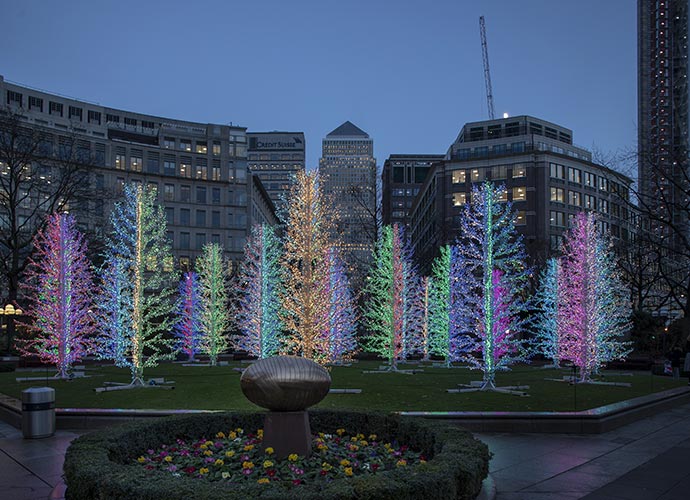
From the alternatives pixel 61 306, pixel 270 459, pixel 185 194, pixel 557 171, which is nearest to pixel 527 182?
pixel 557 171

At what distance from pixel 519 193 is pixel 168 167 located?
57.6m

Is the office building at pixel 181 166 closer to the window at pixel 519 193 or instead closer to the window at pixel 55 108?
the window at pixel 55 108

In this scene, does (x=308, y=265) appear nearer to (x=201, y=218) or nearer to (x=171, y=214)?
(x=171, y=214)

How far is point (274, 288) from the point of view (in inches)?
1388

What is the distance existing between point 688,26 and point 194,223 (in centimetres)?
13164

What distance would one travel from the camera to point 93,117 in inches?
4136

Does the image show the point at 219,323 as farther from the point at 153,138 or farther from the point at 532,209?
the point at 153,138

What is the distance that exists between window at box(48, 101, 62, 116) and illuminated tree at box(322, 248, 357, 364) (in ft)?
265

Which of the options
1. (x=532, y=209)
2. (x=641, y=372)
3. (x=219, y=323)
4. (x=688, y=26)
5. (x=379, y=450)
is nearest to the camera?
(x=379, y=450)

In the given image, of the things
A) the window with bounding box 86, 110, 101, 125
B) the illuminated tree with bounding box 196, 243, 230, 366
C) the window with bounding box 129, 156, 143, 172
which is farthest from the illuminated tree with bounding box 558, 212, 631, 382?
the window with bounding box 86, 110, 101, 125

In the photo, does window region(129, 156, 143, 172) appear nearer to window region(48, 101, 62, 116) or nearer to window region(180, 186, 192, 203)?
window region(180, 186, 192, 203)

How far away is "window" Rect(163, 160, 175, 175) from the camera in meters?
97.8

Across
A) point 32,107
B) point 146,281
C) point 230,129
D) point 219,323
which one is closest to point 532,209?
point 230,129

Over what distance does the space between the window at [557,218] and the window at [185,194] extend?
192 feet
